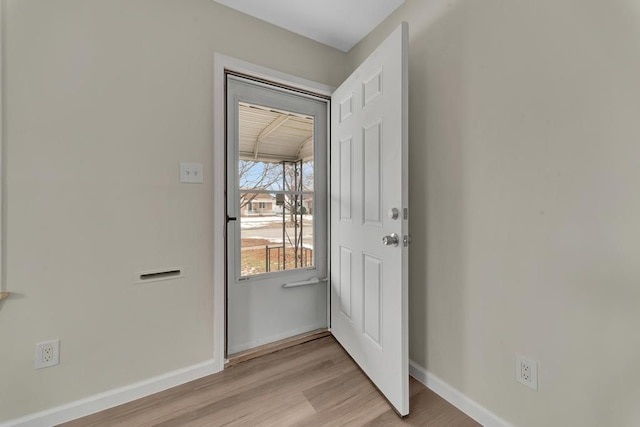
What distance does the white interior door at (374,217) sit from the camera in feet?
4.18

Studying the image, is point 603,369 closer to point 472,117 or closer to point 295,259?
point 472,117

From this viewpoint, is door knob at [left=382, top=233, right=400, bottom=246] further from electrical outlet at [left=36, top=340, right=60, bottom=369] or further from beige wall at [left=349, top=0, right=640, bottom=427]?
electrical outlet at [left=36, top=340, right=60, bottom=369]

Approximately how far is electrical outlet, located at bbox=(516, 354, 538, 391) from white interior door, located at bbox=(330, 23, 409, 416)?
Result: 18.4 inches

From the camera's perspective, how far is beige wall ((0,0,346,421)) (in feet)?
3.94

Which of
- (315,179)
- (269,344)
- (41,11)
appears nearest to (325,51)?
(315,179)

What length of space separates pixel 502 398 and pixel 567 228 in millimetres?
815

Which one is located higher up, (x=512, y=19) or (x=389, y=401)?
(x=512, y=19)

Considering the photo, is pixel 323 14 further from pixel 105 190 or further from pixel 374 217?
pixel 105 190

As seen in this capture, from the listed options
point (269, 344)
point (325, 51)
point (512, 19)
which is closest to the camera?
point (512, 19)

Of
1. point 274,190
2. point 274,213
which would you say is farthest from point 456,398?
point 274,190

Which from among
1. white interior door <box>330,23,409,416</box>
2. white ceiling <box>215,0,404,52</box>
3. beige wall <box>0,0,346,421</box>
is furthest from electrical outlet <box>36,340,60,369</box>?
white ceiling <box>215,0,404,52</box>

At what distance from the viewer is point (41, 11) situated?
1.22m

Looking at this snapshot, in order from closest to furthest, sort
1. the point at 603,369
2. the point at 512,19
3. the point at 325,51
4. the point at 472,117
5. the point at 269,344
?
the point at 603,369, the point at 512,19, the point at 472,117, the point at 269,344, the point at 325,51

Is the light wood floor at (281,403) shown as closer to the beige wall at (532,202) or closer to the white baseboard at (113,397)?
the white baseboard at (113,397)
